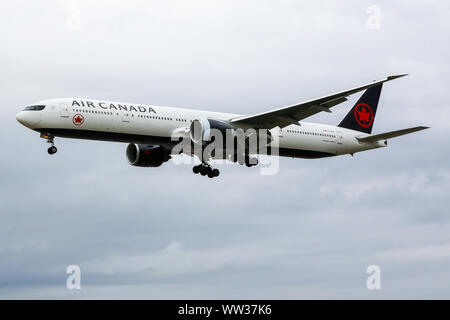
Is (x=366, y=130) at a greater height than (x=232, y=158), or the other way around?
(x=366, y=130)

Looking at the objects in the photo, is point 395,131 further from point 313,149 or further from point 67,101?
point 67,101

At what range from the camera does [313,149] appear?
5678 centimetres

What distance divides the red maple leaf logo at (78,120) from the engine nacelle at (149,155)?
8492 millimetres

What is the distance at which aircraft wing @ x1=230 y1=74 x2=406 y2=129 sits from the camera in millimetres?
48906

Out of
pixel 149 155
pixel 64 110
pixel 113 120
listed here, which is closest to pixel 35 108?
pixel 64 110

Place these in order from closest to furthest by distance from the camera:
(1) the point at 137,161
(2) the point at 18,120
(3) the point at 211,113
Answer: (2) the point at 18,120 → (3) the point at 211,113 → (1) the point at 137,161

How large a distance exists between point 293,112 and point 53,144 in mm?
13821

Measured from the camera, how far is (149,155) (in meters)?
56.2

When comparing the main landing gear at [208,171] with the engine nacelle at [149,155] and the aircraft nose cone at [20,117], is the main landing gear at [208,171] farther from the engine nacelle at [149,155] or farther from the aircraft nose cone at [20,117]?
the aircraft nose cone at [20,117]

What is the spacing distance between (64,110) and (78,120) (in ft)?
3.06

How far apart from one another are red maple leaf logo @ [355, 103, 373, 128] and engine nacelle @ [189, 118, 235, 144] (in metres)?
13.6

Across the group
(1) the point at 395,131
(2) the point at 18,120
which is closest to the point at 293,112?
(1) the point at 395,131

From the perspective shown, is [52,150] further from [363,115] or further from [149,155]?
[363,115]

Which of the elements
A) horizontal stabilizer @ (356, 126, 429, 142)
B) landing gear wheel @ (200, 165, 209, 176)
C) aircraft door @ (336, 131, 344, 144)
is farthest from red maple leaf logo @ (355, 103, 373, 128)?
landing gear wheel @ (200, 165, 209, 176)
